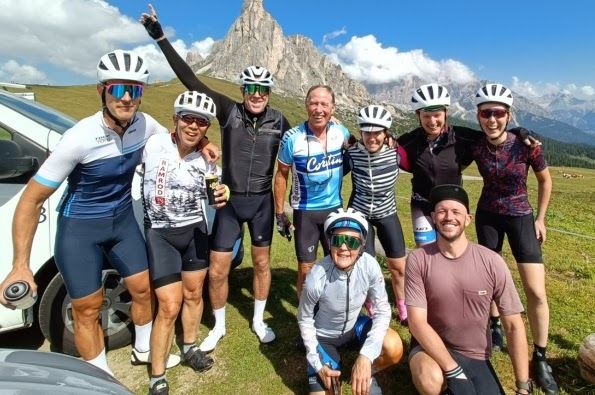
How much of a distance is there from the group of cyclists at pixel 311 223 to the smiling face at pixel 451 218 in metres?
0.01

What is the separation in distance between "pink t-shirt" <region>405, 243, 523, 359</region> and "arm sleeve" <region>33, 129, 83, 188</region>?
357 cm

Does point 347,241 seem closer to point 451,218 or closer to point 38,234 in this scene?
point 451,218

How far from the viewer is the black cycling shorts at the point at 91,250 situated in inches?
161

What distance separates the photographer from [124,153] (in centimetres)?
428

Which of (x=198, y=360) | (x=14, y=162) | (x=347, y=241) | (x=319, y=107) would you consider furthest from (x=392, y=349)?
(x=14, y=162)

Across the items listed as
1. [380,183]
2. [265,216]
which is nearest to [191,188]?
[265,216]

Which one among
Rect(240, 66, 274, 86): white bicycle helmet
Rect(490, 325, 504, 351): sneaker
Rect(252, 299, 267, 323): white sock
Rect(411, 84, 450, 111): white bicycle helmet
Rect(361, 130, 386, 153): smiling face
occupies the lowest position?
Rect(490, 325, 504, 351): sneaker

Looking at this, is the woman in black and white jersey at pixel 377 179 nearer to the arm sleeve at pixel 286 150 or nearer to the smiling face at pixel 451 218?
the arm sleeve at pixel 286 150

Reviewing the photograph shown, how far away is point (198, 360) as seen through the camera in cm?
496

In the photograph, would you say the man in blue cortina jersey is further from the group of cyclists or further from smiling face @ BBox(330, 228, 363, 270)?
smiling face @ BBox(330, 228, 363, 270)

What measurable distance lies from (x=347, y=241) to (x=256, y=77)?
263cm

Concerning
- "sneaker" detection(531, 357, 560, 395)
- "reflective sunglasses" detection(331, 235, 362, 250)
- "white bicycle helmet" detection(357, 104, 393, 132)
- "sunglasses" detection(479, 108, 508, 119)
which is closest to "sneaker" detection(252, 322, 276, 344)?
"reflective sunglasses" detection(331, 235, 362, 250)

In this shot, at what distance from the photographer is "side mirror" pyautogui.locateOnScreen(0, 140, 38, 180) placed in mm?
4527

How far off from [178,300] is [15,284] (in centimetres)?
163
